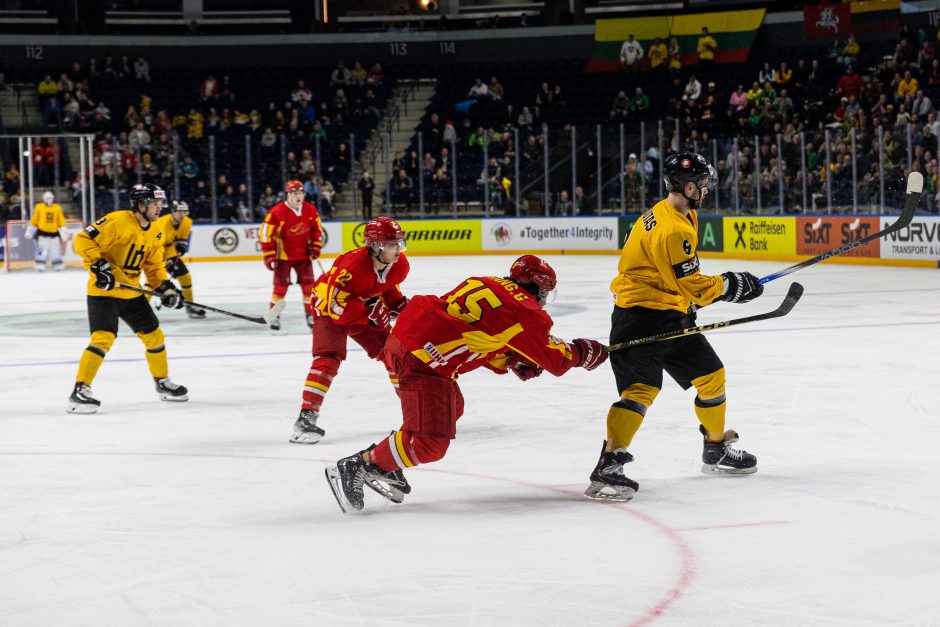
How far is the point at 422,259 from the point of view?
22219mm

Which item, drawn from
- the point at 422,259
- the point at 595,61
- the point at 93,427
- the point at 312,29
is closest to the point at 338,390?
the point at 93,427

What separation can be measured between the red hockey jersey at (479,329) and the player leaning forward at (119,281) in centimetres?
318

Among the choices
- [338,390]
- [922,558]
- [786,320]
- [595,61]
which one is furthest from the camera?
[595,61]

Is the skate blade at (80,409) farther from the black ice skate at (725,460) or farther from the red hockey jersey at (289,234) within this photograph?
the red hockey jersey at (289,234)

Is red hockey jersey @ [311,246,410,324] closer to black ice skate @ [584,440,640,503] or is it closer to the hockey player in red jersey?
the hockey player in red jersey

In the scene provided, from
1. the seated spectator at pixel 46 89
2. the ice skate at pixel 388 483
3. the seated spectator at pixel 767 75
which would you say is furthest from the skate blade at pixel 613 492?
the seated spectator at pixel 46 89

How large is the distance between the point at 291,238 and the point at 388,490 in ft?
23.7

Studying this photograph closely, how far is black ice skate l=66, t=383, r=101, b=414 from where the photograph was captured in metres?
6.94

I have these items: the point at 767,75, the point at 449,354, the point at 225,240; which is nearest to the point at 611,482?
the point at 449,354

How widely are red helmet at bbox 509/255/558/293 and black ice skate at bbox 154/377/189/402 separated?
3550 mm

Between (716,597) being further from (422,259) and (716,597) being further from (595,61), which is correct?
(595,61)

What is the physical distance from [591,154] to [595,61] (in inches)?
254

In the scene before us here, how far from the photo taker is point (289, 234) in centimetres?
1149

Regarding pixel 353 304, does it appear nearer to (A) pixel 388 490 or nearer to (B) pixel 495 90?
(A) pixel 388 490
